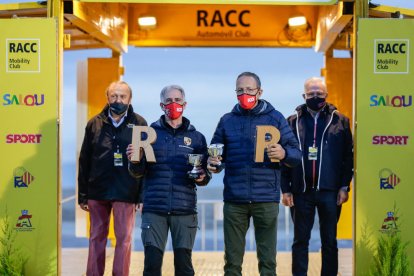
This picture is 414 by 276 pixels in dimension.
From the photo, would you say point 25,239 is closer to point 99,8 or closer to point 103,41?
point 99,8

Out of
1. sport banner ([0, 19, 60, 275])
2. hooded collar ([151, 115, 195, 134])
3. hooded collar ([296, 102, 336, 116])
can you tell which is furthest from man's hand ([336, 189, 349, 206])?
sport banner ([0, 19, 60, 275])

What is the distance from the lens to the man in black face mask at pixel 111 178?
24.2 feet

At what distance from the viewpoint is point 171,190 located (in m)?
6.60

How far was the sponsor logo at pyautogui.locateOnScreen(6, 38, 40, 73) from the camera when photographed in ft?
24.2

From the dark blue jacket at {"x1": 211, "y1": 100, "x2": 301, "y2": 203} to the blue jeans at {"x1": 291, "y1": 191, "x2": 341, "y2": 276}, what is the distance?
2.47 ft

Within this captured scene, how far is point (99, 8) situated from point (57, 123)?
1.86 meters

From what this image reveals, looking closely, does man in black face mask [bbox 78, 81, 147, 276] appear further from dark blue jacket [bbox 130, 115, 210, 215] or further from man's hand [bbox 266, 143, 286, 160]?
man's hand [bbox 266, 143, 286, 160]

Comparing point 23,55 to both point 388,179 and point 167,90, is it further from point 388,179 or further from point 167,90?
point 388,179

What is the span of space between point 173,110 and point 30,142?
1.40 meters

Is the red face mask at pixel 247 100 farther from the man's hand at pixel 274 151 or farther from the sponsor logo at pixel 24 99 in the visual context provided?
the sponsor logo at pixel 24 99

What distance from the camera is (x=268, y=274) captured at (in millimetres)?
6695

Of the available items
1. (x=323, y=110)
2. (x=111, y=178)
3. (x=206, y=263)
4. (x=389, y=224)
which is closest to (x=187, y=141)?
(x=111, y=178)

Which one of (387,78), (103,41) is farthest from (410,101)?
(103,41)

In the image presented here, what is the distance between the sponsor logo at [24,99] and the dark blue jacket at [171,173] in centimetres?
117
